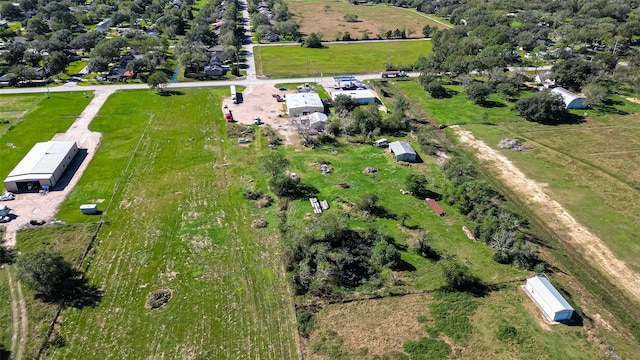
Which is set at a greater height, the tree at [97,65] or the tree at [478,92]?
the tree at [478,92]

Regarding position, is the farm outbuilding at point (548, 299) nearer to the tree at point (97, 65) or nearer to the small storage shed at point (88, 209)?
the small storage shed at point (88, 209)

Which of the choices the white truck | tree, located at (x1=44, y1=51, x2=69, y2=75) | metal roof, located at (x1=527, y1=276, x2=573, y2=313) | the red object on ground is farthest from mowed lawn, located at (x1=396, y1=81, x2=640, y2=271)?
tree, located at (x1=44, y1=51, x2=69, y2=75)

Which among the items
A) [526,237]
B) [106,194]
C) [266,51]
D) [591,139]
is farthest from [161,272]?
[266,51]

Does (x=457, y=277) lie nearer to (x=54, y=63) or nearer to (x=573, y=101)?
(x=573, y=101)

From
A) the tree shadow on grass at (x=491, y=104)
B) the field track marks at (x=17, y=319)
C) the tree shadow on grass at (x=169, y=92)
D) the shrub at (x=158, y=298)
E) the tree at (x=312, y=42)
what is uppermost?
the tree at (x=312, y=42)

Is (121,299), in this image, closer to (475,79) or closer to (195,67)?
(195,67)

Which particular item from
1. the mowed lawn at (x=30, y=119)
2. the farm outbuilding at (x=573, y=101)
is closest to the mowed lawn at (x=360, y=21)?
the farm outbuilding at (x=573, y=101)
